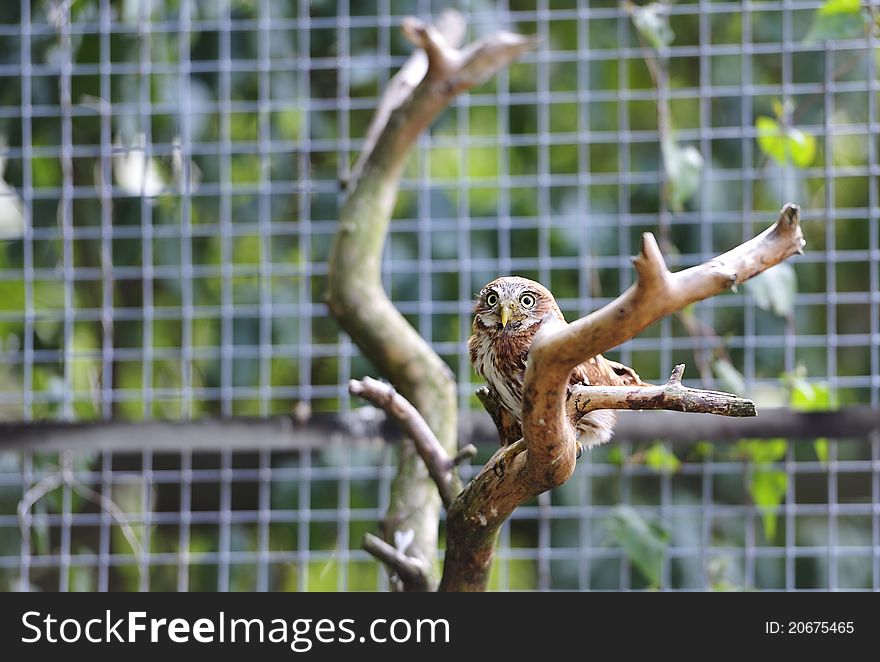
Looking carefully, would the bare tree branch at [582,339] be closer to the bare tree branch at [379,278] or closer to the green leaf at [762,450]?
the bare tree branch at [379,278]

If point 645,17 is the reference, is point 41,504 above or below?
below

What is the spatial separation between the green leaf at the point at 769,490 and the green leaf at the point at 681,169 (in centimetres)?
52

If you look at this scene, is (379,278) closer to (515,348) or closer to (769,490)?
(515,348)

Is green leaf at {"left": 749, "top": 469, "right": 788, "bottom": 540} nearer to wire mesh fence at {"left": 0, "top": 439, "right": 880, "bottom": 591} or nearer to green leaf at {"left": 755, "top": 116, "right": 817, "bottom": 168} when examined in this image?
wire mesh fence at {"left": 0, "top": 439, "right": 880, "bottom": 591}

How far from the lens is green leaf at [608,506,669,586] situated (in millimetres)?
1844

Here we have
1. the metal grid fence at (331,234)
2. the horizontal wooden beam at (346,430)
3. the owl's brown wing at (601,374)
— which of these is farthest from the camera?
the metal grid fence at (331,234)

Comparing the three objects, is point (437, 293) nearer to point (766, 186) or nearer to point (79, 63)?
point (766, 186)

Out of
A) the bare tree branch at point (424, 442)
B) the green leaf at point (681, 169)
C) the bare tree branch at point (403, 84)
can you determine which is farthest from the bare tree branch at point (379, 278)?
the green leaf at point (681, 169)

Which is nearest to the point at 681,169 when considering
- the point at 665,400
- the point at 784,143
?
the point at 784,143

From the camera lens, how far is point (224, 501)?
2.04m

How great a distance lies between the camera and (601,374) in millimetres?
1247

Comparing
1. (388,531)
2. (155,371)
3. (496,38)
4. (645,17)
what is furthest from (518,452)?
(155,371)

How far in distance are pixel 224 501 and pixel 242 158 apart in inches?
28.7

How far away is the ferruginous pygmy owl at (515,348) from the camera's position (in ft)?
4.05
